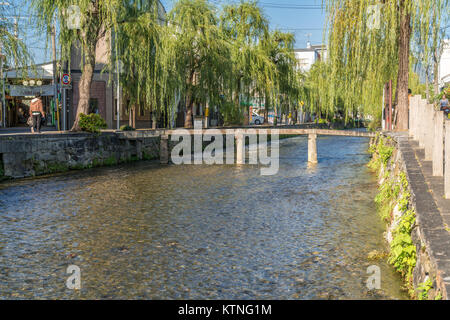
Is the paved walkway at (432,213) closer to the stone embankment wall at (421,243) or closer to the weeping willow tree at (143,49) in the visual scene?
the stone embankment wall at (421,243)

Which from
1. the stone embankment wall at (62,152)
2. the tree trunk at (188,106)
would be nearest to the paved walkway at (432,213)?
the stone embankment wall at (62,152)

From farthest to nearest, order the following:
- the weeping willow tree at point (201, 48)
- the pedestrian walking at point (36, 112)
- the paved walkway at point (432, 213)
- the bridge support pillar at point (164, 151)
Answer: the weeping willow tree at point (201, 48), the bridge support pillar at point (164, 151), the pedestrian walking at point (36, 112), the paved walkway at point (432, 213)

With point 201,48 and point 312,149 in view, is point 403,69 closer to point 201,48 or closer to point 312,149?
point 312,149

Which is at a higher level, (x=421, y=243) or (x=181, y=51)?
(x=181, y=51)

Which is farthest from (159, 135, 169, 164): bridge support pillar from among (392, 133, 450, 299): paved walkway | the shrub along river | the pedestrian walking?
(392, 133, 450, 299): paved walkway

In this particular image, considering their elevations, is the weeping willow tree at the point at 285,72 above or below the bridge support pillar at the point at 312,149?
above

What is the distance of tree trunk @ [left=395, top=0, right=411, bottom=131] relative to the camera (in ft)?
56.2

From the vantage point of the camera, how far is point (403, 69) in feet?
57.8

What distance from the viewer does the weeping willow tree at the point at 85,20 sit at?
65.0ft

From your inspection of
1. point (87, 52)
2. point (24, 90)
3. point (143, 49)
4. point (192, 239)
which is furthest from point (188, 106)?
point (192, 239)

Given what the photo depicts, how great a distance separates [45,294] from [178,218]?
14.7 ft

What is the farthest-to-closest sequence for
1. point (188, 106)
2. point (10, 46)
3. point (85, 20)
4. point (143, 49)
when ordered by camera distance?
1. point (188, 106)
2. point (143, 49)
3. point (85, 20)
4. point (10, 46)

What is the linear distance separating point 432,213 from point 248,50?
91.8 feet

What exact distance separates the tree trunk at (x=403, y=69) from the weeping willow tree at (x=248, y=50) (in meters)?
13.2
